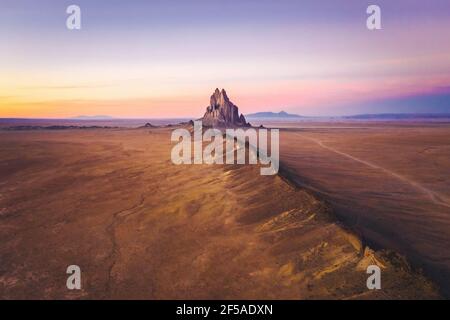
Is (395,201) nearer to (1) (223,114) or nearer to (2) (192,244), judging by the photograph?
(2) (192,244)

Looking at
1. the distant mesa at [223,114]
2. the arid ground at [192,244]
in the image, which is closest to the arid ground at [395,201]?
the arid ground at [192,244]

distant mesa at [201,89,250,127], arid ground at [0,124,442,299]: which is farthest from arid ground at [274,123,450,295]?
distant mesa at [201,89,250,127]

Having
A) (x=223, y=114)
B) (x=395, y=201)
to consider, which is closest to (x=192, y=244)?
(x=395, y=201)

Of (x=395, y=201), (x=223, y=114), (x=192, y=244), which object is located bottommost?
(x=192, y=244)

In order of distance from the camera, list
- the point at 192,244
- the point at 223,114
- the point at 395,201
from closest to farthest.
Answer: the point at 192,244, the point at 395,201, the point at 223,114

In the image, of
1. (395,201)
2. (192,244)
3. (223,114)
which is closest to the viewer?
(192,244)

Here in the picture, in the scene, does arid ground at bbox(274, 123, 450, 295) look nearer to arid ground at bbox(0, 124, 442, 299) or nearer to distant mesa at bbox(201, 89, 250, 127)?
arid ground at bbox(0, 124, 442, 299)
